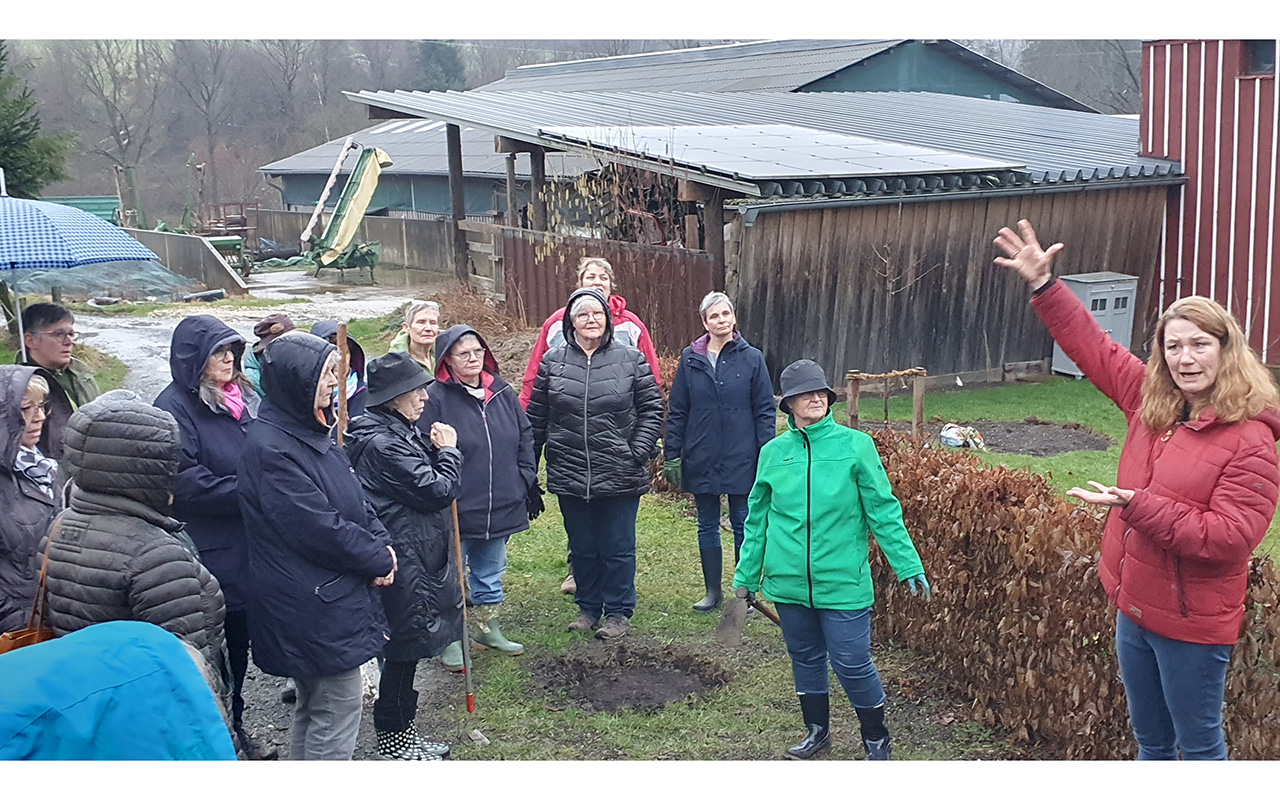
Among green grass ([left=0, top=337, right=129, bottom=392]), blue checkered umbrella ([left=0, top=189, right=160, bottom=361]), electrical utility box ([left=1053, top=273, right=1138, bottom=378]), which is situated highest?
blue checkered umbrella ([left=0, top=189, right=160, bottom=361])

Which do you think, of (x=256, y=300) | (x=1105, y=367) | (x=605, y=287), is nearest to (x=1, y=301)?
(x=256, y=300)

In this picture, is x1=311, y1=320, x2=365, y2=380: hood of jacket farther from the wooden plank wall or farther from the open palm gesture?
the wooden plank wall

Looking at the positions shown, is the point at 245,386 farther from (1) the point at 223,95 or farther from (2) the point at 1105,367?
(1) the point at 223,95

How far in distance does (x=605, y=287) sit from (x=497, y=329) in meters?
8.22

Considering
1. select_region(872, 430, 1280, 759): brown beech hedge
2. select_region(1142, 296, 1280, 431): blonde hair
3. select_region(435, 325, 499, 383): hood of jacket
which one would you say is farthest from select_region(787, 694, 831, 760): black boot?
select_region(435, 325, 499, 383): hood of jacket

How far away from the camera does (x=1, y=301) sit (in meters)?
14.3

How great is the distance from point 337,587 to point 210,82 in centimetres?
4812

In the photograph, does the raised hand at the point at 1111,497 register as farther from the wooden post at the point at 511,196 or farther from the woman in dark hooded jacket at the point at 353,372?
the wooden post at the point at 511,196

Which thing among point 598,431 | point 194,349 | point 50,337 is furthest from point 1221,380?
point 50,337

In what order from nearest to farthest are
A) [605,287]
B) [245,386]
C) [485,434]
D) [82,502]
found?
[82,502] < [245,386] < [485,434] < [605,287]

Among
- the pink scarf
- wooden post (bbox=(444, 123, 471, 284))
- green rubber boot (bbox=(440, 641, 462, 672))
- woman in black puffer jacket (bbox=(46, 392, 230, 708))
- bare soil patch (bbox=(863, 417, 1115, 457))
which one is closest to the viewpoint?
woman in black puffer jacket (bbox=(46, 392, 230, 708))

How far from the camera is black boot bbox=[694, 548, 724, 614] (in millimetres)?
6148

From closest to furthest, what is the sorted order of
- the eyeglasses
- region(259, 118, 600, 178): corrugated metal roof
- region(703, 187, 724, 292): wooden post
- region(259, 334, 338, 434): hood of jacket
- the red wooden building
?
region(259, 334, 338, 434): hood of jacket → the eyeglasses → region(703, 187, 724, 292): wooden post → the red wooden building → region(259, 118, 600, 178): corrugated metal roof

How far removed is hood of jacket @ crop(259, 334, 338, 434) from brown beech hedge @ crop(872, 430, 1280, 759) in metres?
2.73
